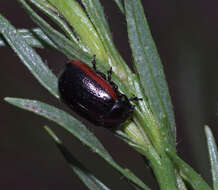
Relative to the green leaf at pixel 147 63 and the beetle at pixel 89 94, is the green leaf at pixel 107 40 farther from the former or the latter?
the beetle at pixel 89 94

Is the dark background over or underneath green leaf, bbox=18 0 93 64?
underneath

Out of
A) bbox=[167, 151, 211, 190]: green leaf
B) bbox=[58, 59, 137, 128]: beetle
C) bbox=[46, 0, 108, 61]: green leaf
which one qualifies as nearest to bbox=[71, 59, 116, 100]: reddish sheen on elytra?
bbox=[58, 59, 137, 128]: beetle

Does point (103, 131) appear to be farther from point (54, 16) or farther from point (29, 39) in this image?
point (54, 16)

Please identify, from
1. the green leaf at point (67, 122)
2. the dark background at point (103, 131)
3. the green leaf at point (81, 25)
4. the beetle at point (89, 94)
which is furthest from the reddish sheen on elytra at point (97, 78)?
the dark background at point (103, 131)

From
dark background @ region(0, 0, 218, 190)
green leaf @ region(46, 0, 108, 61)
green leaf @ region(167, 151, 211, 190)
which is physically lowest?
dark background @ region(0, 0, 218, 190)

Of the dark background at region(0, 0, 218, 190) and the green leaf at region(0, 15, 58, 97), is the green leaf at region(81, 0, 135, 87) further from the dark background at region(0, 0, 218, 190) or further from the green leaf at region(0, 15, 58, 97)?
the dark background at region(0, 0, 218, 190)

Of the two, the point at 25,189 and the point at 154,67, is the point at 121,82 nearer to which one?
the point at 154,67
